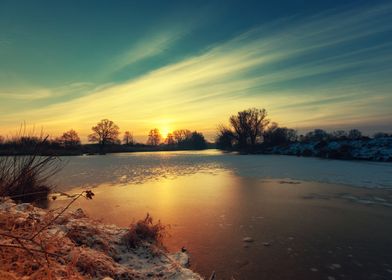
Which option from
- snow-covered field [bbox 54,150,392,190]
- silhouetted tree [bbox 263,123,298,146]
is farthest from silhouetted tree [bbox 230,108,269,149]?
snow-covered field [bbox 54,150,392,190]

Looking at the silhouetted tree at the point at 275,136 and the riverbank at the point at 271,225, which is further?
the silhouetted tree at the point at 275,136

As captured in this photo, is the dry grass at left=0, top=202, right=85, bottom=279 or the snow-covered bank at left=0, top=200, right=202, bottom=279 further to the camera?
the snow-covered bank at left=0, top=200, right=202, bottom=279

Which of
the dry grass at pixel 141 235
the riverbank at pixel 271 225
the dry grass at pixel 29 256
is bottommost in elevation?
the riverbank at pixel 271 225

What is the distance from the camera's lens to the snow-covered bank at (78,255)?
7.75ft

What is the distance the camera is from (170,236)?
5.33 meters

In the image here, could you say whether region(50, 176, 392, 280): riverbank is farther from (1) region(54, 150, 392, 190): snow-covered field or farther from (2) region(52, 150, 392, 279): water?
(1) region(54, 150, 392, 190): snow-covered field

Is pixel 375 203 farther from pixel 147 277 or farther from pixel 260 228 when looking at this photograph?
pixel 147 277

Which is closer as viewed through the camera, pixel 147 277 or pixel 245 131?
pixel 147 277

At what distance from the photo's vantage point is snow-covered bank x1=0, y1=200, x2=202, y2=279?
2.36 meters

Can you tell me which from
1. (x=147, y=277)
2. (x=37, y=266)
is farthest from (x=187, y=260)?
(x=37, y=266)

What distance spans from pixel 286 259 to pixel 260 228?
60.0 inches

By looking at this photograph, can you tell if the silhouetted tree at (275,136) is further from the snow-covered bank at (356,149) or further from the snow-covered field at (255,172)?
the snow-covered field at (255,172)

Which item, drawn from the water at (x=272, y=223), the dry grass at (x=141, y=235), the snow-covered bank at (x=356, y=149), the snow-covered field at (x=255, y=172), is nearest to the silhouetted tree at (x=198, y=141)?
the snow-covered bank at (x=356, y=149)

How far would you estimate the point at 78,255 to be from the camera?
2963 millimetres
